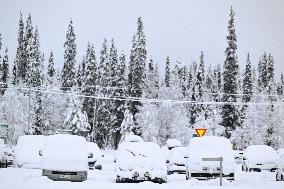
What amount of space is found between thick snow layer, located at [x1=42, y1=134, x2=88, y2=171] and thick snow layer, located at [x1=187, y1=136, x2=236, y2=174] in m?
4.17

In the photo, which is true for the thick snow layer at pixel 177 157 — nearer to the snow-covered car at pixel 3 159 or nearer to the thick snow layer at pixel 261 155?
the thick snow layer at pixel 261 155

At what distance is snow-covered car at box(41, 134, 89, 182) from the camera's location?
1848cm

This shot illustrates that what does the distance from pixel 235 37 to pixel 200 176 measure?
Answer: 49223mm

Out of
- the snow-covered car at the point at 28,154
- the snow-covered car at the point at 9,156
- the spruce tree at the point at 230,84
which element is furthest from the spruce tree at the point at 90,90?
the snow-covered car at the point at 28,154

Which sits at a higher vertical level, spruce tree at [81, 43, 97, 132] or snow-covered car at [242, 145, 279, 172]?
spruce tree at [81, 43, 97, 132]

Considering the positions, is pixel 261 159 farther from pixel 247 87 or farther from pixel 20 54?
pixel 20 54

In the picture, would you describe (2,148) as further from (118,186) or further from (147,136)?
(147,136)

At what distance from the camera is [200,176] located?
66.1 ft

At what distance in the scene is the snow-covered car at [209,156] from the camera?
19.8 m

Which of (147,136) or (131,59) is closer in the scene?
(147,136)

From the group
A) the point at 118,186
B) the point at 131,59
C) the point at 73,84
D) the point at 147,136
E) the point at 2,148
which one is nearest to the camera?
the point at 118,186

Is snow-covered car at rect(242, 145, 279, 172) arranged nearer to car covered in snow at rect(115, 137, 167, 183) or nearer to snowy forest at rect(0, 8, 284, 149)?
car covered in snow at rect(115, 137, 167, 183)

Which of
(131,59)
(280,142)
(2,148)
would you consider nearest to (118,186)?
(2,148)

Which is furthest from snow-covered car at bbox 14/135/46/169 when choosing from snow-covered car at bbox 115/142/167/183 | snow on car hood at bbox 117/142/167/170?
snow-covered car at bbox 115/142/167/183
